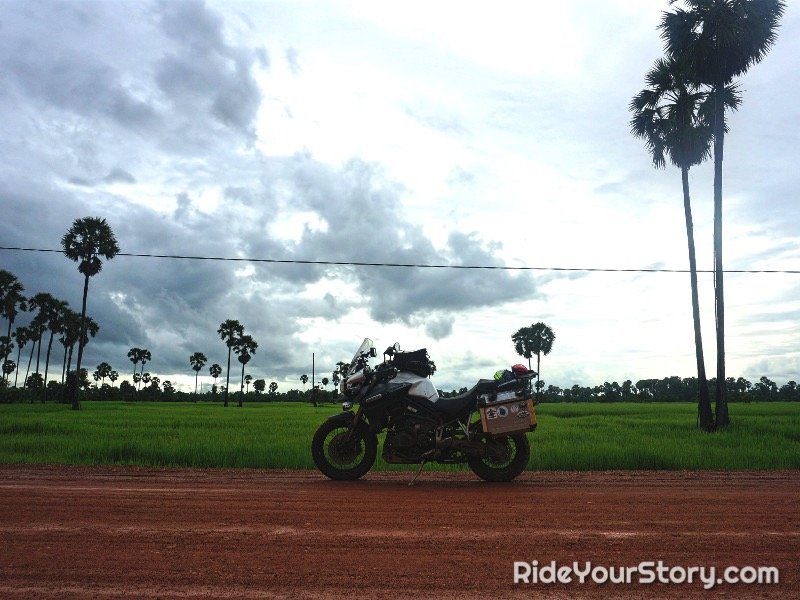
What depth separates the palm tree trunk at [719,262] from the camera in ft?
73.6

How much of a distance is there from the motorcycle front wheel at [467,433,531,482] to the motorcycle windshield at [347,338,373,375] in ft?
7.21

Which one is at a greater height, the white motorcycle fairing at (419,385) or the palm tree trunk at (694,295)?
the palm tree trunk at (694,295)

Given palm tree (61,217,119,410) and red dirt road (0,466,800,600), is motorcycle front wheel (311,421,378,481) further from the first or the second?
palm tree (61,217,119,410)

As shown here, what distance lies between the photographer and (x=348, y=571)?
468 cm

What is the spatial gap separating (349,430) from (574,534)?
455cm

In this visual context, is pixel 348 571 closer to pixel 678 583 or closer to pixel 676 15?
pixel 678 583

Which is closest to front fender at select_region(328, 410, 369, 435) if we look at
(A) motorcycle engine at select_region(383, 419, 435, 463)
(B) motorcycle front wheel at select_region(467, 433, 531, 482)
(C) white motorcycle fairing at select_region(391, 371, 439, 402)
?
(A) motorcycle engine at select_region(383, 419, 435, 463)

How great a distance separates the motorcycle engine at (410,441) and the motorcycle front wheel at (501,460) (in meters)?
0.71

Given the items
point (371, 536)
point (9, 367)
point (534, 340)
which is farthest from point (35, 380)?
point (371, 536)

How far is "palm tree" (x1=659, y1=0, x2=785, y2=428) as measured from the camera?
22.0 meters

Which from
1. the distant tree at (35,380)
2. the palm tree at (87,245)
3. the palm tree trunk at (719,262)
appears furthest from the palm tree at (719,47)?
the distant tree at (35,380)

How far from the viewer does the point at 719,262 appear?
2269cm

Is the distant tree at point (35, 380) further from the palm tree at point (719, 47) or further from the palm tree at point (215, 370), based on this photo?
the palm tree at point (719, 47)

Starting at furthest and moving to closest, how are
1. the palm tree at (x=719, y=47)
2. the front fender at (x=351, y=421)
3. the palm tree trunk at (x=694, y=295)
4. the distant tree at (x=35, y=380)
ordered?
the distant tree at (x=35, y=380) < the palm tree trunk at (x=694, y=295) < the palm tree at (x=719, y=47) < the front fender at (x=351, y=421)
